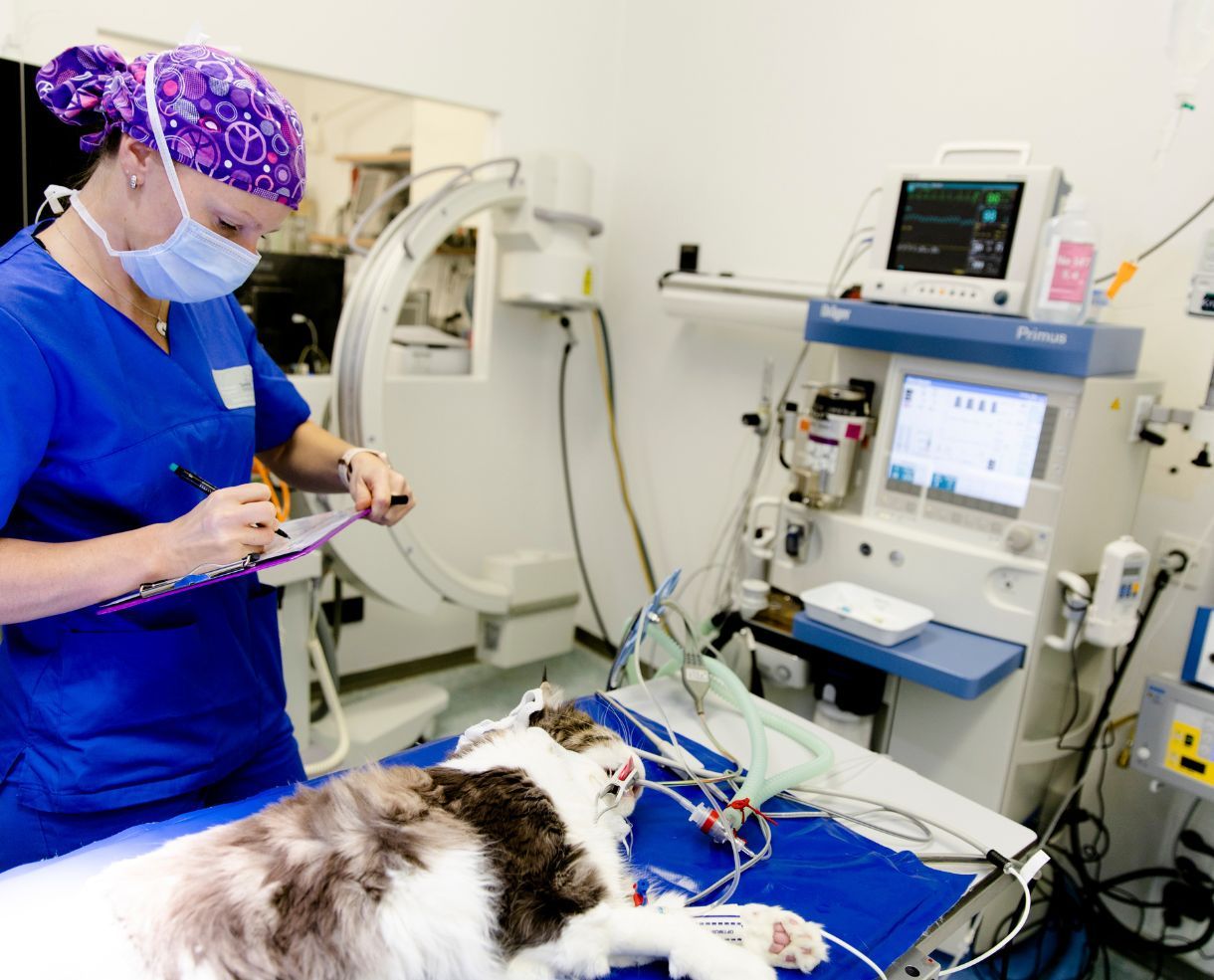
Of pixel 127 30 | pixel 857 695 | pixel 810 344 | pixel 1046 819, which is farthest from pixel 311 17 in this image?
pixel 1046 819

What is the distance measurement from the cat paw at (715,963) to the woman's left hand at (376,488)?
32.6 inches

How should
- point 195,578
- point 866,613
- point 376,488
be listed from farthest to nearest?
point 866,613
point 376,488
point 195,578

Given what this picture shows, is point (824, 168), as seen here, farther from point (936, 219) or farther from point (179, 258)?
point (179, 258)

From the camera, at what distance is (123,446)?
1.18m

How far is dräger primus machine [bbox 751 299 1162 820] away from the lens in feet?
5.96

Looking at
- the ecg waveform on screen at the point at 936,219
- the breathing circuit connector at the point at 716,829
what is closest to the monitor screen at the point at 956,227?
the ecg waveform on screen at the point at 936,219

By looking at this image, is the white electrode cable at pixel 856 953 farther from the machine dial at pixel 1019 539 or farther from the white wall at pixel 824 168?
the white wall at pixel 824 168

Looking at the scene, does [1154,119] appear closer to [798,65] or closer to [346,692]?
[798,65]

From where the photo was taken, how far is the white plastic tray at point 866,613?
6.06 feet

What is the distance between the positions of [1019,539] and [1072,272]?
1.79ft

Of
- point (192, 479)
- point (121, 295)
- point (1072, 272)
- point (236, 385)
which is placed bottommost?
point (192, 479)

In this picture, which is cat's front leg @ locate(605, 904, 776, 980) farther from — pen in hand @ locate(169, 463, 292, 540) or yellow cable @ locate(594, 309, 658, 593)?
yellow cable @ locate(594, 309, 658, 593)

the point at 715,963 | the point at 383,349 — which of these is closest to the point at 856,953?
the point at 715,963

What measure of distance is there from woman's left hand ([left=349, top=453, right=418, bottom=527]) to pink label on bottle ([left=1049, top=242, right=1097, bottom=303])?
4.38 ft
